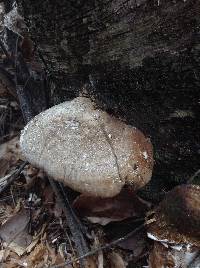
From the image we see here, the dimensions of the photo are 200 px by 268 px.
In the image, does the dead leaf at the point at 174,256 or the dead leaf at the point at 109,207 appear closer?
the dead leaf at the point at 174,256

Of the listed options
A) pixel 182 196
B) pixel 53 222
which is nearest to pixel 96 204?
pixel 53 222

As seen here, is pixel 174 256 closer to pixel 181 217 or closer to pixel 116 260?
pixel 181 217

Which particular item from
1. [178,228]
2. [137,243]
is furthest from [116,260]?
[178,228]

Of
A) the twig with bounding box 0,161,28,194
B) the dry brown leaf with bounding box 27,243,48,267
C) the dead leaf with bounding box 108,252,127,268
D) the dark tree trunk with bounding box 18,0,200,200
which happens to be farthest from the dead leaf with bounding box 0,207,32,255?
the dark tree trunk with bounding box 18,0,200,200

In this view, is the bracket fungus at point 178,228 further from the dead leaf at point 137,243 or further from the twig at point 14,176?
the twig at point 14,176

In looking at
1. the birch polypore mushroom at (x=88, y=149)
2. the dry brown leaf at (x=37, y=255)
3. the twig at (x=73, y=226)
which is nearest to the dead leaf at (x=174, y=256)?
the birch polypore mushroom at (x=88, y=149)

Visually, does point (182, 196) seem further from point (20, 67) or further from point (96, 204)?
point (20, 67)

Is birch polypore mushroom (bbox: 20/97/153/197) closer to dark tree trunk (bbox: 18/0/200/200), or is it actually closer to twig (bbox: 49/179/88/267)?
dark tree trunk (bbox: 18/0/200/200)
